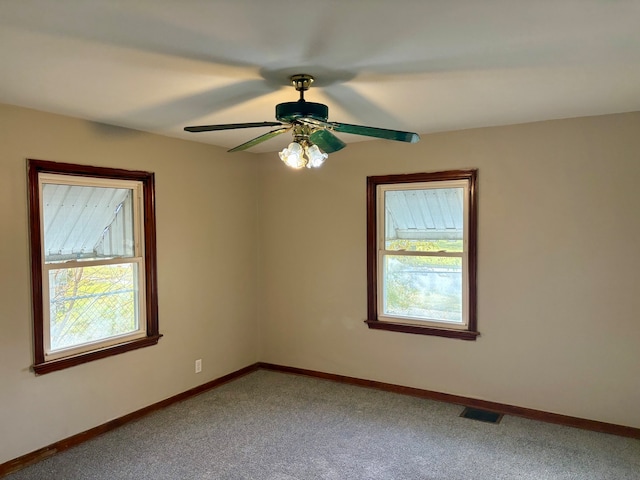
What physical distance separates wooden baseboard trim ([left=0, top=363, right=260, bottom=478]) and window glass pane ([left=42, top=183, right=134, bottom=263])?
4.21ft

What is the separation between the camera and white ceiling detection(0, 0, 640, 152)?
1.67 meters

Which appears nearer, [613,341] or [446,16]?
[446,16]

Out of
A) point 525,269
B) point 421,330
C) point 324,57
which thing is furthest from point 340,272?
point 324,57

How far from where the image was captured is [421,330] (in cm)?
402

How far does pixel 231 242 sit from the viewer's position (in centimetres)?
460

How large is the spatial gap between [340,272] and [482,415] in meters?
1.77

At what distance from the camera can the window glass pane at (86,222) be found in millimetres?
3172

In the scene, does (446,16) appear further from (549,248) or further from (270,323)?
(270,323)

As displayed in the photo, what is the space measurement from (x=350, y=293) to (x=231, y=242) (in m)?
1.32

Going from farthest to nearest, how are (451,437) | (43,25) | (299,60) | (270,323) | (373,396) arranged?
(270,323), (373,396), (451,437), (299,60), (43,25)

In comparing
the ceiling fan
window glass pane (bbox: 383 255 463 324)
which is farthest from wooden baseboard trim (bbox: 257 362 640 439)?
the ceiling fan

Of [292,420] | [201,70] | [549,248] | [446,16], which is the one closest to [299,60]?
[201,70]

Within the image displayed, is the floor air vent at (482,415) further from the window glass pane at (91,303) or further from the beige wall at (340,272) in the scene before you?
the window glass pane at (91,303)

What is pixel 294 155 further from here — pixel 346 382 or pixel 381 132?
pixel 346 382
